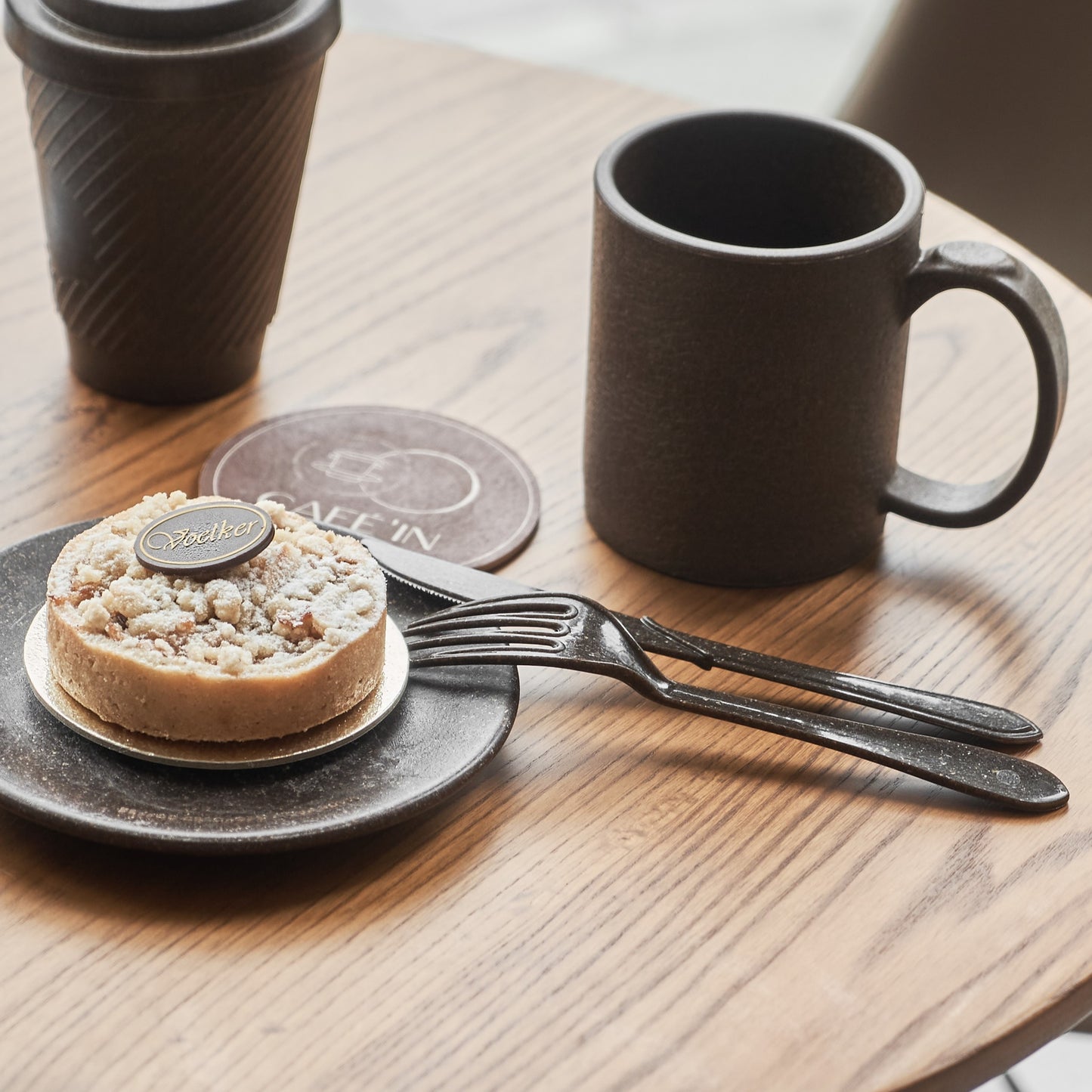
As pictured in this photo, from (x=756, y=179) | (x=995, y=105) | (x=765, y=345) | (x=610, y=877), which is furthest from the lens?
(x=995, y=105)

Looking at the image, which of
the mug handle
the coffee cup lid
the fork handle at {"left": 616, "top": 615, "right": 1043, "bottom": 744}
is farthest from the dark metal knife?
the coffee cup lid

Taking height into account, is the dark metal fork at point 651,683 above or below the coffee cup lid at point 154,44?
below

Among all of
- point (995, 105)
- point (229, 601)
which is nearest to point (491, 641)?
point (229, 601)

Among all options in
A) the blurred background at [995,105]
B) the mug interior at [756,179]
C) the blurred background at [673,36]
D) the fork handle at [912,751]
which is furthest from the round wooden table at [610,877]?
the blurred background at [673,36]

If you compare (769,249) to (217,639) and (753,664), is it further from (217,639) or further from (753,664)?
(217,639)

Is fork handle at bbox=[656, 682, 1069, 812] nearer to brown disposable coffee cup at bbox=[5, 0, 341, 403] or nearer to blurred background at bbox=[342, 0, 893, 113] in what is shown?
brown disposable coffee cup at bbox=[5, 0, 341, 403]

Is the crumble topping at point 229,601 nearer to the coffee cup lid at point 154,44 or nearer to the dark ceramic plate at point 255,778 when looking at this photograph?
the dark ceramic plate at point 255,778
